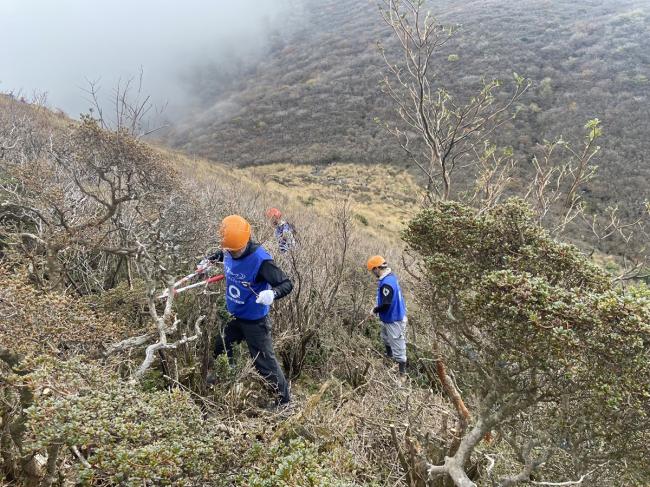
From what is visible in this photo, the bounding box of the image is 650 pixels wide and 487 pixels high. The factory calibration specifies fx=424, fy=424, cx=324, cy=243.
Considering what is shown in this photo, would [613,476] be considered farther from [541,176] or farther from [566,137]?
[566,137]

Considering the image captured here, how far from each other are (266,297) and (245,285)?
0.32m

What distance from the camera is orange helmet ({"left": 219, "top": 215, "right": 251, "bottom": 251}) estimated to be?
11.4 ft

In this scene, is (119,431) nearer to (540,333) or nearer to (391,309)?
(540,333)

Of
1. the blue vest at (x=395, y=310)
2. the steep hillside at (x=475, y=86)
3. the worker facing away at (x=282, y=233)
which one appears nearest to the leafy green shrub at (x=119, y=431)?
the worker facing away at (x=282, y=233)

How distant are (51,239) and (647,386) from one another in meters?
4.00

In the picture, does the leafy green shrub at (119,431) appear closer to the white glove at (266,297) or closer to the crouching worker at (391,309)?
the white glove at (266,297)

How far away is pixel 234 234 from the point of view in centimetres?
347

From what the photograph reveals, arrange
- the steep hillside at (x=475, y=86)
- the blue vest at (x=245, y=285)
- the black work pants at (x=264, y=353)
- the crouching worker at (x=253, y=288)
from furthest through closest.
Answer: the steep hillside at (x=475, y=86), the black work pants at (x=264, y=353), the blue vest at (x=245, y=285), the crouching worker at (x=253, y=288)

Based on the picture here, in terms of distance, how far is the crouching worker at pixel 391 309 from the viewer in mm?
5316

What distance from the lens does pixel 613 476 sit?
2.14 m

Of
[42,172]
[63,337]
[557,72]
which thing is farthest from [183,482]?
[557,72]

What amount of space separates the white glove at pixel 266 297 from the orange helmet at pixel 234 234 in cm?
43

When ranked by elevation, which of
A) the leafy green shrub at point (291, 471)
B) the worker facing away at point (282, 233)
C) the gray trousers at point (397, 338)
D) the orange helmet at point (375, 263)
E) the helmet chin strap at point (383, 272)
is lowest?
the gray trousers at point (397, 338)

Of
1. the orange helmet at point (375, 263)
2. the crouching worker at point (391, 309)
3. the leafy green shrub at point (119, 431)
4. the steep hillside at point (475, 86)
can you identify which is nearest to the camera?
the leafy green shrub at point (119, 431)
